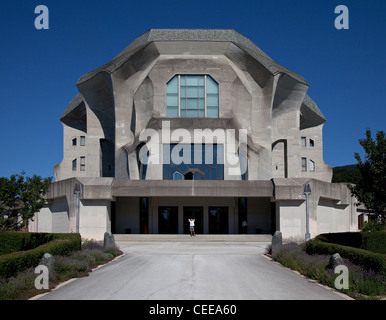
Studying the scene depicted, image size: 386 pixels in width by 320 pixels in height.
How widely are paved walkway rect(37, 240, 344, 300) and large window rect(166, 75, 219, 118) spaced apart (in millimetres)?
24652

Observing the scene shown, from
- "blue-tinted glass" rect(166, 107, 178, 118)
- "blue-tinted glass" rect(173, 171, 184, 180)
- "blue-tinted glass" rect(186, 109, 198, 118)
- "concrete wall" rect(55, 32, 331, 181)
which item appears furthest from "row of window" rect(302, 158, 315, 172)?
"blue-tinted glass" rect(173, 171, 184, 180)

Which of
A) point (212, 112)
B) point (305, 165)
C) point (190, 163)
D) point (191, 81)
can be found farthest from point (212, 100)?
point (305, 165)

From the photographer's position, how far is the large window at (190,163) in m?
39.0

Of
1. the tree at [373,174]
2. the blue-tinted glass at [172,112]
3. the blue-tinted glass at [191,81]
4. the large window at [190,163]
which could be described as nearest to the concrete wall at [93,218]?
the large window at [190,163]

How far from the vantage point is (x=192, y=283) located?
12.0 m

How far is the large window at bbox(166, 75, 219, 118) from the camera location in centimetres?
4081

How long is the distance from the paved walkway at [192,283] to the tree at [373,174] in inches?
148

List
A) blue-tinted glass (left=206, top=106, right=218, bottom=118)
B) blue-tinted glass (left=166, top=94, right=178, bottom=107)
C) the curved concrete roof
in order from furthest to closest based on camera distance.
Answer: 1. blue-tinted glass (left=206, top=106, right=218, bottom=118)
2. blue-tinted glass (left=166, top=94, right=178, bottom=107)
3. the curved concrete roof

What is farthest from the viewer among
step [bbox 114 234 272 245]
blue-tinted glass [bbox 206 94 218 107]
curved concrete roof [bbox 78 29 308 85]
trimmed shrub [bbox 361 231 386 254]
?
blue-tinted glass [bbox 206 94 218 107]

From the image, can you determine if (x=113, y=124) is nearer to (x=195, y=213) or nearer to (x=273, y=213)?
Answer: (x=195, y=213)

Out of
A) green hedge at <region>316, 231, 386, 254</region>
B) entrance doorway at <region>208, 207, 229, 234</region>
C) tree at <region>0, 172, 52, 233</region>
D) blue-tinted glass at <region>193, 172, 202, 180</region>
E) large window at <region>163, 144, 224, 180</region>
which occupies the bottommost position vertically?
entrance doorway at <region>208, 207, 229, 234</region>

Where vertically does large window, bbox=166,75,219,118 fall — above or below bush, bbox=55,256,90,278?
above

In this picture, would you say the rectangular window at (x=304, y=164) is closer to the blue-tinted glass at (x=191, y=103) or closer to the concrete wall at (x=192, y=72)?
the concrete wall at (x=192, y=72)

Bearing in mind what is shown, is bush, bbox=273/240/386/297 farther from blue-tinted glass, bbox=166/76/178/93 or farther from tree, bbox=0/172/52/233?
blue-tinted glass, bbox=166/76/178/93
